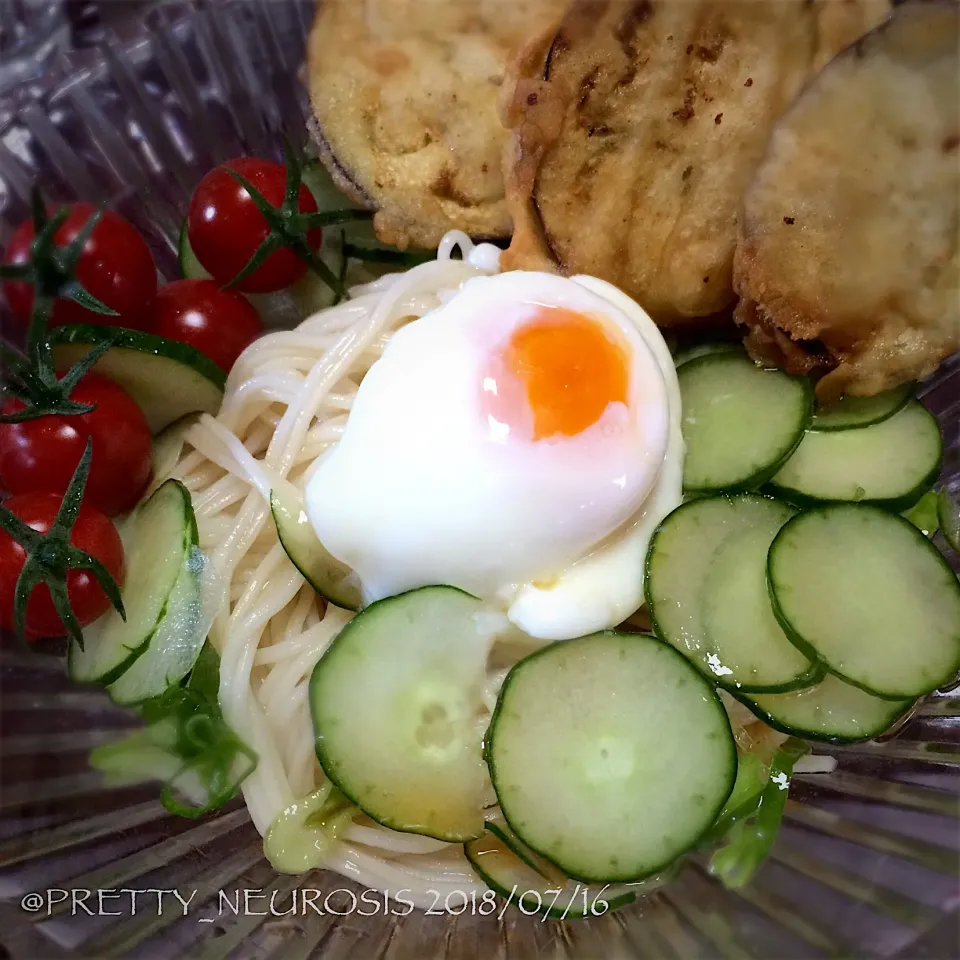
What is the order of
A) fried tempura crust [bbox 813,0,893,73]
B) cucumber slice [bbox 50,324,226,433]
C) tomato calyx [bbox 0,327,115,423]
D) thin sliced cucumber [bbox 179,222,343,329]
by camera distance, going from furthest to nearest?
thin sliced cucumber [bbox 179,222,343,329] → fried tempura crust [bbox 813,0,893,73] → cucumber slice [bbox 50,324,226,433] → tomato calyx [bbox 0,327,115,423]

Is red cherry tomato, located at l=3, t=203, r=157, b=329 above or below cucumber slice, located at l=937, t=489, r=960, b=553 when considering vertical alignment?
above

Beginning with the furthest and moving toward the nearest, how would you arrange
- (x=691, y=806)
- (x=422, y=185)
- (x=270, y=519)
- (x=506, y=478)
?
(x=422, y=185)
(x=270, y=519)
(x=506, y=478)
(x=691, y=806)

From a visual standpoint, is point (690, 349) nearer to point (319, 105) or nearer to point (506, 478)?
point (506, 478)

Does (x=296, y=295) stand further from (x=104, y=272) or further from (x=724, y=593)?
(x=724, y=593)

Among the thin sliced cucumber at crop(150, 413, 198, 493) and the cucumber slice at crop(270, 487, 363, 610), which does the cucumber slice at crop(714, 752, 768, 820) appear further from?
the thin sliced cucumber at crop(150, 413, 198, 493)

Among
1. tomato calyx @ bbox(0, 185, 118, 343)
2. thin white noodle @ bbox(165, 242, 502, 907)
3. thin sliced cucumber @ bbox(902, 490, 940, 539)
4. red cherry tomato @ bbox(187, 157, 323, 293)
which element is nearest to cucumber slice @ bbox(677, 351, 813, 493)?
thin sliced cucumber @ bbox(902, 490, 940, 539)

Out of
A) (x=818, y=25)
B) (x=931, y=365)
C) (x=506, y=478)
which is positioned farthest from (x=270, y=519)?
(x=818, y=25)

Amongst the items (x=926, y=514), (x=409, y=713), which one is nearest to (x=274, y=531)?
(x=409, y=713)
